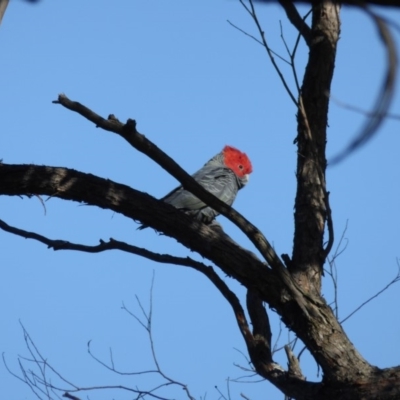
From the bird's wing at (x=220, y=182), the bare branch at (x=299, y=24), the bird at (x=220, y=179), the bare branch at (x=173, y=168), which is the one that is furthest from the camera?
the bird's wing at (x=220, y=182)

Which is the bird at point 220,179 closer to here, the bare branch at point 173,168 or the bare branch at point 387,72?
the bare branch at point 173,168

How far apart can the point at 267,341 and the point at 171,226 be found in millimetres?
881

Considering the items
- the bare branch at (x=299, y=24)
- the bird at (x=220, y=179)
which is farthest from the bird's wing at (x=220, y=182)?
the bare branch at (x=299, y=24)

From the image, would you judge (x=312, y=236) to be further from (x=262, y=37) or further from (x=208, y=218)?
(x=208, y=218)

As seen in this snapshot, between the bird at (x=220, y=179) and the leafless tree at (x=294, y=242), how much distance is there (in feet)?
5.83

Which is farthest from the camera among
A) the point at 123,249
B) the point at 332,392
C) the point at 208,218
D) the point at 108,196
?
the point at 208,218

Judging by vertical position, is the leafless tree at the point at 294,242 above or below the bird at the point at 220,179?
below

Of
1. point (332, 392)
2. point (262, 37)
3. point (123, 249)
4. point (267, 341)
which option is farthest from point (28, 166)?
point (332, 392)

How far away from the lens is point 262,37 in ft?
9.82

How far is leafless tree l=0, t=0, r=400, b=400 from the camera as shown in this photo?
288 centimetres

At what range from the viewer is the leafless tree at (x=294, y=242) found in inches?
114

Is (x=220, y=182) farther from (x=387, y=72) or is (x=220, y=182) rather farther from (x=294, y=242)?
(x=387, y=72)

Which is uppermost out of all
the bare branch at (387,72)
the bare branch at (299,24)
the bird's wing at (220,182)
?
the bird's wing at (220,182)

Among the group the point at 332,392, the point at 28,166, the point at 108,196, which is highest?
the point at 28,166
